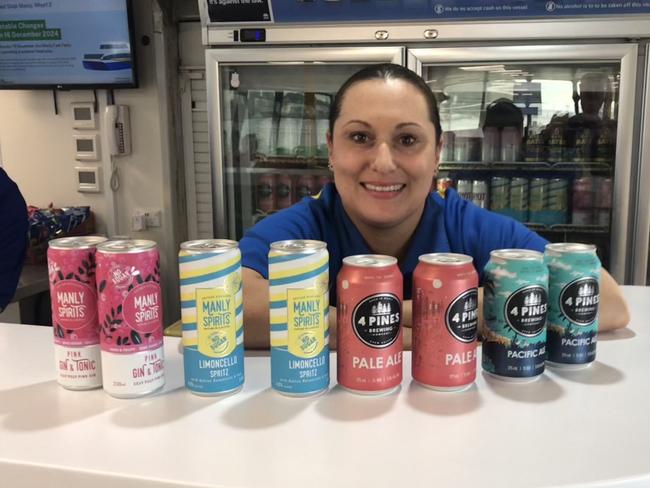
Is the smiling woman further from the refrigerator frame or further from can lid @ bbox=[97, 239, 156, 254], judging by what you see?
the refrigerator frame

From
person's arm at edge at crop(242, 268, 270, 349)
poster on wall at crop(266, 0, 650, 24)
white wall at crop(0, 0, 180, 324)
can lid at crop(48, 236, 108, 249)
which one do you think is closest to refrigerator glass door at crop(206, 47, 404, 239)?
poster on wall at crop(266, 0, 650, 24)

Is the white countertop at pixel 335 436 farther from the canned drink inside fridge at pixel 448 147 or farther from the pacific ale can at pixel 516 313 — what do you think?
the canned drink inside fridge at pixel 448 147

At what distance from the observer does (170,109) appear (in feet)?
11.2

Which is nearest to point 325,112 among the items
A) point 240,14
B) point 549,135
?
point 240,14

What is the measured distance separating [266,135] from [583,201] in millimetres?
1631

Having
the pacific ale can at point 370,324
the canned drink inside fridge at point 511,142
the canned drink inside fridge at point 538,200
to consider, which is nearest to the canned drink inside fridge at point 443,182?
the canned drink inside fridge at point 511,142

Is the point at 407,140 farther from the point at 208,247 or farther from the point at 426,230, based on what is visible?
the point at 208,247

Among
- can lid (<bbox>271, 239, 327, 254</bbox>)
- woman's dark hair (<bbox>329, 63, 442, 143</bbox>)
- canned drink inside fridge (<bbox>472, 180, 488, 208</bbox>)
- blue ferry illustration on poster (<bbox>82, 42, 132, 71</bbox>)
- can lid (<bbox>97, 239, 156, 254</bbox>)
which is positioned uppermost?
blue ferry illustration on poster (<bbox>82, 42, 132, 71</bbox>)

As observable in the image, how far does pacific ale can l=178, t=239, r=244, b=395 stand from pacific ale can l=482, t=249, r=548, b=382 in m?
0.38

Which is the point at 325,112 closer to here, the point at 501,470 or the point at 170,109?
the point at 170,109

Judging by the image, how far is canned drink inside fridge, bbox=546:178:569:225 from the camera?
9.93 feet

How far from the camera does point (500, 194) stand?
3.09 m

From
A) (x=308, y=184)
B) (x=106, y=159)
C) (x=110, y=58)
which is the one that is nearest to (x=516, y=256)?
(x=308, y=184)

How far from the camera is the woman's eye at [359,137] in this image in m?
1.49
